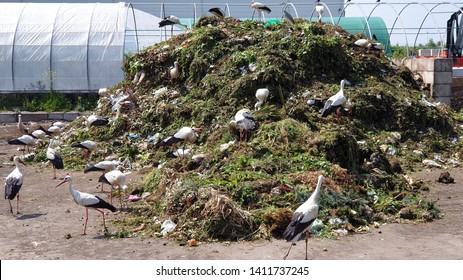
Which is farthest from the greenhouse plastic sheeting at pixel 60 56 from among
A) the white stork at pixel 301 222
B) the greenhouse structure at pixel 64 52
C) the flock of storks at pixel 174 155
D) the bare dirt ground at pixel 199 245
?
the white stork at pixel 301 222

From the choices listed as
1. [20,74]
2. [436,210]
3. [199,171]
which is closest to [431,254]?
[436,210]

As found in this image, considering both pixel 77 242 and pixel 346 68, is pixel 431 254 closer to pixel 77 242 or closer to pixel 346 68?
pixel 77 242

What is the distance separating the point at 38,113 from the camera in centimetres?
2277

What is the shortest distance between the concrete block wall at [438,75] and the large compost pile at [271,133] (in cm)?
232

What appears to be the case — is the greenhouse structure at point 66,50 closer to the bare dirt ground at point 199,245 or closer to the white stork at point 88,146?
the white stork at point 88,146

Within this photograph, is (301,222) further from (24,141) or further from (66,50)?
(66,50)

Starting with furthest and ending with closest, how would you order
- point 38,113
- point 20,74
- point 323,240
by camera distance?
point 20,74 → point 38,113 → point 323,240

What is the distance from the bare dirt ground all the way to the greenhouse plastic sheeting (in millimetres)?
14482

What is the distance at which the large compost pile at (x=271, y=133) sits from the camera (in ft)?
30.1

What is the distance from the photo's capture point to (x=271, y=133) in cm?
1144

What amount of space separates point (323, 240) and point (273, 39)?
7.57 m

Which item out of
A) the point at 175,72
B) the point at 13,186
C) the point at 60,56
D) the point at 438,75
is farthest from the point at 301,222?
the point at 60,56

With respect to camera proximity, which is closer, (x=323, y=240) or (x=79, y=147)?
(x=323, y=240)

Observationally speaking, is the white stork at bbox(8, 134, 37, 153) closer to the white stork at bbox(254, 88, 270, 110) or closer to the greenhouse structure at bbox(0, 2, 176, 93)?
the white stork at bbox(254, 88, 270, 110)
